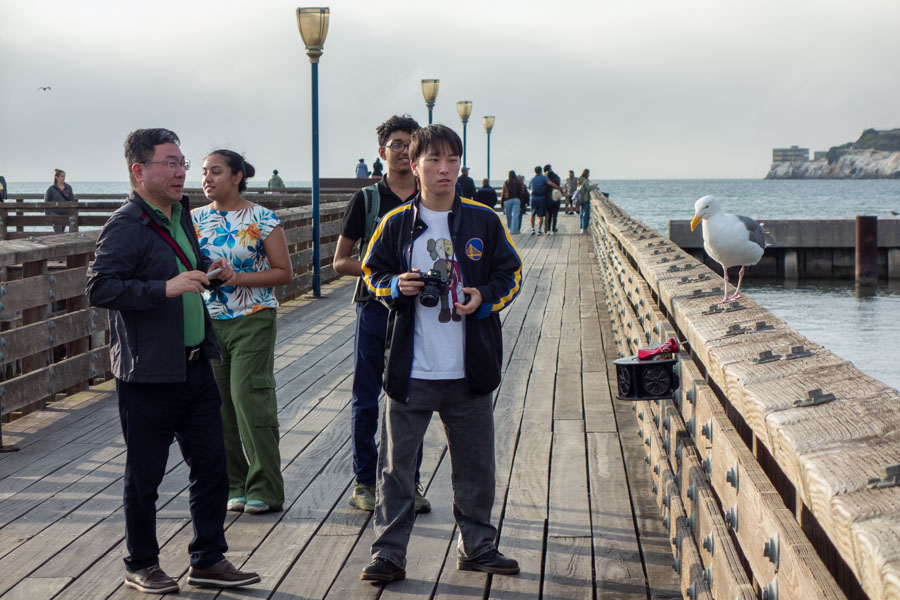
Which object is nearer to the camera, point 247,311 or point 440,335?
point 440,335

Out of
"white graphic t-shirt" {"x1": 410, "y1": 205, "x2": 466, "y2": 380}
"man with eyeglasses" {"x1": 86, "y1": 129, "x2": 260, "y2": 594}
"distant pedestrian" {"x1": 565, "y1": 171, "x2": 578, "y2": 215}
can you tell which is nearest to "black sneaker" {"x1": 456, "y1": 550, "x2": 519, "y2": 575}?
"white graphic t-shirt" {"x1": 410, "y1": 205, "x2": 466, "y2": 380}

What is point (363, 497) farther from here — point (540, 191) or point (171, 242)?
point (540, 191)

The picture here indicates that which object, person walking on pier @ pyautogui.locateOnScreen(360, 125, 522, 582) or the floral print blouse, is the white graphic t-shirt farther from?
the floral print blouse

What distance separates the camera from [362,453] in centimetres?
469

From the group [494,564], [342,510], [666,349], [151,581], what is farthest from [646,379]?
[151,581]

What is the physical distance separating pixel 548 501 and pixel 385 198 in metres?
1.58

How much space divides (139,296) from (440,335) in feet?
3.46

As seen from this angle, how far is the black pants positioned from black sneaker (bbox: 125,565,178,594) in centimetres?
2

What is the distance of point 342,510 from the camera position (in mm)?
4684

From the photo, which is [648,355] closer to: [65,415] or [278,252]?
[278,252]

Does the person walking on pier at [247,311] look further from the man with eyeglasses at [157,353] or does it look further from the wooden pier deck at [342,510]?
the man with eyeglasses at [157,353]

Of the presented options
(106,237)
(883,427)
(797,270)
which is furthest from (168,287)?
(797,270)

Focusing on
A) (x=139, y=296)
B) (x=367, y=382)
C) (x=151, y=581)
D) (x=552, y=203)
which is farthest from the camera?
(x=552, y=203)

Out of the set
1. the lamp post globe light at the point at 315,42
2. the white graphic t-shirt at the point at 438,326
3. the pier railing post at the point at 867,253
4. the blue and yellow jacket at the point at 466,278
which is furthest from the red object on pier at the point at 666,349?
the pier railing post at the point at 867,253
